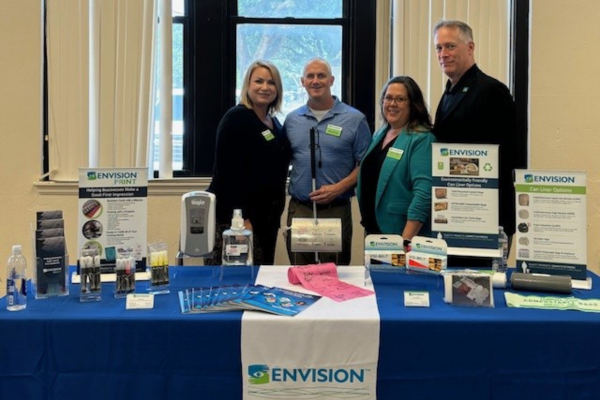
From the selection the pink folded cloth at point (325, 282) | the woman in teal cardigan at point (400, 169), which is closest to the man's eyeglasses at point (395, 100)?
the woman in teal cardigan at point (400, 169)

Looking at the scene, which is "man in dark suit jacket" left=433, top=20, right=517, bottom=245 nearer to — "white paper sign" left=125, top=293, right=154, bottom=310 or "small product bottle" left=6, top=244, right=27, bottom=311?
"white paper sign" left=125, top=293, right=154, bottom=310

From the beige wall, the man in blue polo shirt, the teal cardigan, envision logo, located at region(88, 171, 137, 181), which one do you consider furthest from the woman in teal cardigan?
the beige wall

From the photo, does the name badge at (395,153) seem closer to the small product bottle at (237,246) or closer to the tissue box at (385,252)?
the tissue box at (385,252)

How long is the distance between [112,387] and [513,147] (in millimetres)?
1689

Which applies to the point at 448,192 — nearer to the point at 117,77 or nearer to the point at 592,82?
the point at 592,82

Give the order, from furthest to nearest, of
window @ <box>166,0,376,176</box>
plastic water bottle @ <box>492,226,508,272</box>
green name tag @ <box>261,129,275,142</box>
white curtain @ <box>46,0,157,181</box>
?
window @ <box>166,0,376,176</box>, white curtain @ <box>46,0,157,181</box>, green name tag @ <box>261,129,275,142</box>, plastic water bottle @ <box>492,226,508,272</box>

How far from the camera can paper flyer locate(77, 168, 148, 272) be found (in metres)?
1.62

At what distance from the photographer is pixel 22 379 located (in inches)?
49.5

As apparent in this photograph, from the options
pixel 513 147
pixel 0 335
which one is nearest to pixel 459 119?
pixel 513 147

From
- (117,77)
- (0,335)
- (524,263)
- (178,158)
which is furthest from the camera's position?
(178,158)

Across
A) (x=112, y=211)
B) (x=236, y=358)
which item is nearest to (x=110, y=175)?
(x=112, y=211)

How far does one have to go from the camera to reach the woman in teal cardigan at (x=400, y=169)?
1.98m

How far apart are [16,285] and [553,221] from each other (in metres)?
1.54

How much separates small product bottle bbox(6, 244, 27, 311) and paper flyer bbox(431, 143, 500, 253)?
4.02ft
